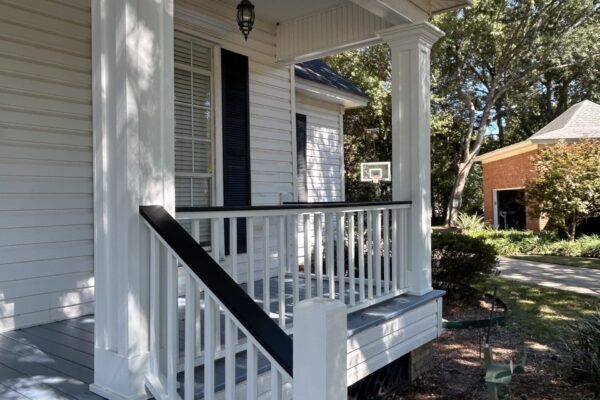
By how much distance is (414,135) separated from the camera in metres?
4.45

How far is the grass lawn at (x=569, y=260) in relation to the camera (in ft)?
33.4

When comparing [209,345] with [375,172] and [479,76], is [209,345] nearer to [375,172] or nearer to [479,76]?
[375,172]

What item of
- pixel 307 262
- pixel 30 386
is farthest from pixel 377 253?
pixel 30 386

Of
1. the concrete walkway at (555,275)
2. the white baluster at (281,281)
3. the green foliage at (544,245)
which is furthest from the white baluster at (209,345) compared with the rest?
the green foliage at (544,245)

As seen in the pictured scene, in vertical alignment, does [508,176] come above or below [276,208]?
above

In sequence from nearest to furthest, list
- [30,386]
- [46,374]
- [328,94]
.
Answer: [30,386] → [46,374] → [328,94]

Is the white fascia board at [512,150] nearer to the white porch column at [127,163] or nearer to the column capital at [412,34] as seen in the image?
the column capital at [412,34]

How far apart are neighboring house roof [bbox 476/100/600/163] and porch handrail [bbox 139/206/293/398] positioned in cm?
1412

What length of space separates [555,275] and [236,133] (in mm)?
7264

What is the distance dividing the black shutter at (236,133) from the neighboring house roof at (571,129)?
11.7 meters

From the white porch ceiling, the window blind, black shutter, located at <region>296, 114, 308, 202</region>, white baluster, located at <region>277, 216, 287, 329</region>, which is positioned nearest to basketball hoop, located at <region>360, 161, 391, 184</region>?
black shutter, located at <region>296, 114, 308, 202</region>

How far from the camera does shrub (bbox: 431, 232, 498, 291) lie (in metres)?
6.68

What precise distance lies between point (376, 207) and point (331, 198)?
445cm

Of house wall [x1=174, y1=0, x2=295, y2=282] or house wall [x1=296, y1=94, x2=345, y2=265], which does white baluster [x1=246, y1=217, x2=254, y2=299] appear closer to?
house wall [x1=174, y1=0, x2=295, y2=282]
